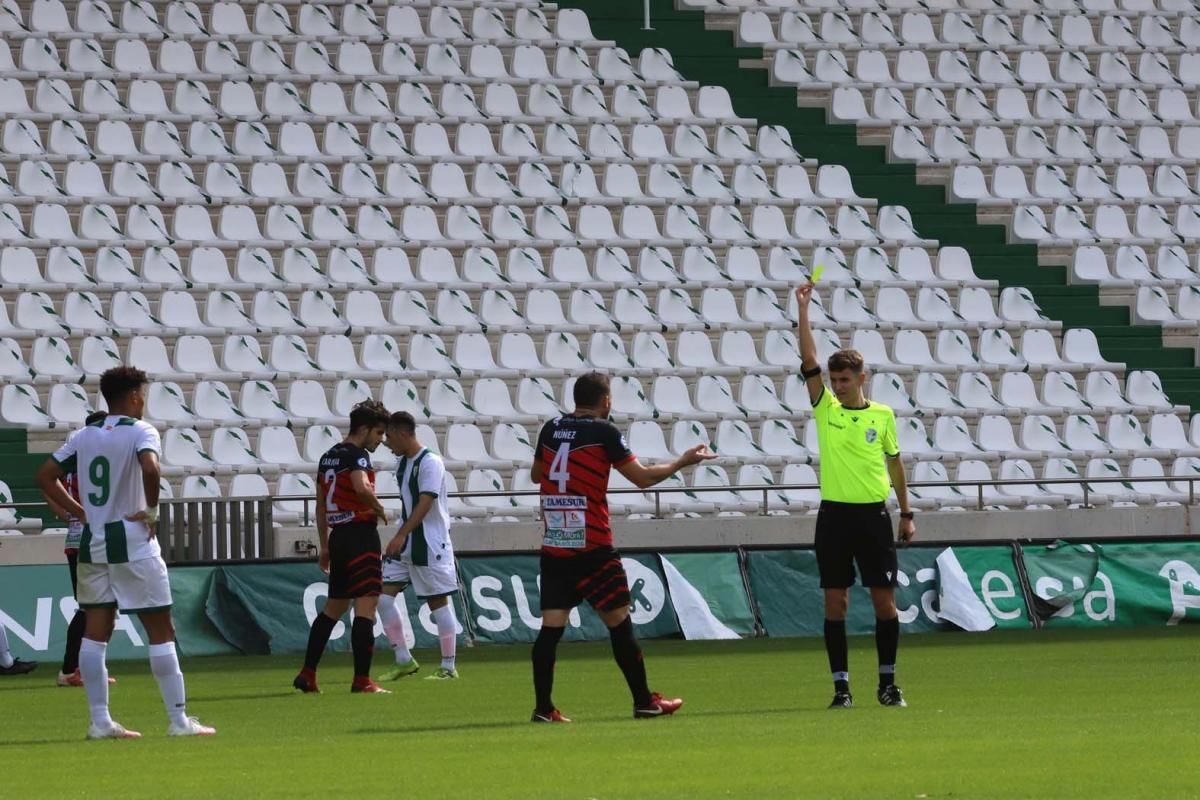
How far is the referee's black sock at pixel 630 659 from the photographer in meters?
11.3

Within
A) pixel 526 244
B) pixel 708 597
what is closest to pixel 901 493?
pixel 708 597

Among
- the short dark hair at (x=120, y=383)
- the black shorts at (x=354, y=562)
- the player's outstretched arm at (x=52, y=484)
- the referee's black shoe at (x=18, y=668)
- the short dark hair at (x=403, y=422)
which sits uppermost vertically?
the short dark hair at (x=120, y=383)

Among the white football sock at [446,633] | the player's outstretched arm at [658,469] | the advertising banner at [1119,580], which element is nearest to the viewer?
the player's outstretched arm at [658,469]

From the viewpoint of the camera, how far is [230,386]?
2323 centimetres

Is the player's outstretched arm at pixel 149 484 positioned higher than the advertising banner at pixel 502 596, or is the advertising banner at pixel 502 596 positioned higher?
the player's outstretched arm at pixel 149 484

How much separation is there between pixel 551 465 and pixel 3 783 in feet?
11.9

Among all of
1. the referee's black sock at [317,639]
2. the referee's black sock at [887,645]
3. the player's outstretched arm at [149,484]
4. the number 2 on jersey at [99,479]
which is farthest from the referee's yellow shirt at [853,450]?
the referee's black sock at [317,639]

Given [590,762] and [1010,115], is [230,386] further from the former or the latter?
[590,762]

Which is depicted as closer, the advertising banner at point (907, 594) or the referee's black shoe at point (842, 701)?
the referee's black shoe at point (842, 701)

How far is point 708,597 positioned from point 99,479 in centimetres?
971

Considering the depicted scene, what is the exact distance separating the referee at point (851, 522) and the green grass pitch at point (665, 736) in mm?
357

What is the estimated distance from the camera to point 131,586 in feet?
36.1

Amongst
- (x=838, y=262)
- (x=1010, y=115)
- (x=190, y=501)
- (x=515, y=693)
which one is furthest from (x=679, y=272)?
(x=515, y=693)

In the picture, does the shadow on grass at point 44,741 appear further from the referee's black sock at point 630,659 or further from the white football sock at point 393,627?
the white football sock at point 393,627
